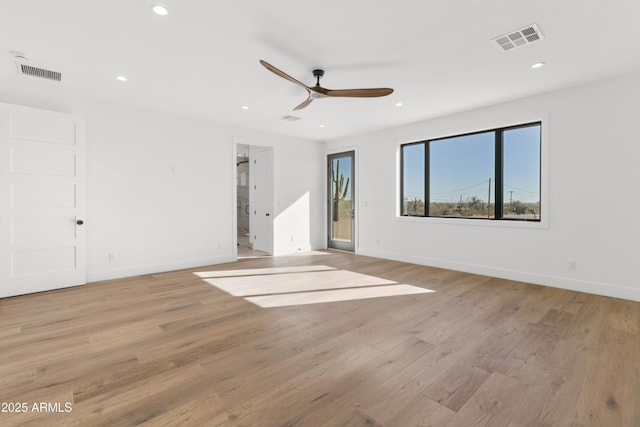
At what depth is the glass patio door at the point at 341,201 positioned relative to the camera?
23.5 ft

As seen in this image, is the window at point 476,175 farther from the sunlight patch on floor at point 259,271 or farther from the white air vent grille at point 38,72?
the white air vent grille at point 38,72

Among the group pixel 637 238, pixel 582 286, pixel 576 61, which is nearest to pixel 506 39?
pixel 576 61

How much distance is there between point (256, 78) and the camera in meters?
3.70

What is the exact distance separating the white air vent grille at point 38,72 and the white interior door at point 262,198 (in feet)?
12.4

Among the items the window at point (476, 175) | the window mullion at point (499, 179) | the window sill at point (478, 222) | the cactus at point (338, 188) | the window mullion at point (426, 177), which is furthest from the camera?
the cactus at point (338, 188)

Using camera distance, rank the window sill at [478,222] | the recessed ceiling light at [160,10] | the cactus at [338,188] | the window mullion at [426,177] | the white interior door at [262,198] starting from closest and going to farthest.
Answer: the recessed ceiling light at [160,10] < the window sill at [478,222] < the window mullion at [426,177] < the white interior door at [262,198] < the cactus at [338,188]

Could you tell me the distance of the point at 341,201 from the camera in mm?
7398

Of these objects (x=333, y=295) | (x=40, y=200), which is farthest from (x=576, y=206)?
(x=40, y=200)

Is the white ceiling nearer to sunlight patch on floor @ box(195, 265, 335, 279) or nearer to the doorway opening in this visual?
the doorway opening

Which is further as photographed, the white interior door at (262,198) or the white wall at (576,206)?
the white interior door at (262,198)

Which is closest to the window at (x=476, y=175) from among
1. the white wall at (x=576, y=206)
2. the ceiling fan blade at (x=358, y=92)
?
the white wall at (x=576, y=206)

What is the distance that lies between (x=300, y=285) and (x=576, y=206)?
392 cm

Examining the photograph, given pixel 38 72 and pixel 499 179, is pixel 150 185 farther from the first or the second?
pixel 499 179

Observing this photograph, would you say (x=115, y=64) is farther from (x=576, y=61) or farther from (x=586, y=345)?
(x=586, y=345)
